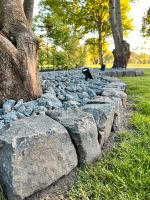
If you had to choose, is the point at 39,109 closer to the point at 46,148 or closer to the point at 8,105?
the point at 8,105

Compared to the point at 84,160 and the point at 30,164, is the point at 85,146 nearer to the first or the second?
the point at 84,160

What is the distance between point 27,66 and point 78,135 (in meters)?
1.03

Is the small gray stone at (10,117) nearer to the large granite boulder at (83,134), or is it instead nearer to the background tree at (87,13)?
the large granite boulder at (83,134)

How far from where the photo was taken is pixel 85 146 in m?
1.39

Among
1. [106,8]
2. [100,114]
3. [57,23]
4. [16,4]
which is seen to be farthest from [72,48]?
[106,8]

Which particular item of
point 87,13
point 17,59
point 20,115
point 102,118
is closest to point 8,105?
point 20,115

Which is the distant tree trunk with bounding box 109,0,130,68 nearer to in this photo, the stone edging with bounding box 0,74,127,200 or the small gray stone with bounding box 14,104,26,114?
the small gray stone with bounding box 14,104,26,114

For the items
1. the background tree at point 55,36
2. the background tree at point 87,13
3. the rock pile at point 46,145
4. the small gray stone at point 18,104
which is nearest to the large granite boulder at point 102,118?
the rock pile at point 46,145

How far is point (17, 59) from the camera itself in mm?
2105

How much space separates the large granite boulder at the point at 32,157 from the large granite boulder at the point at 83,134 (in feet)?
0.14

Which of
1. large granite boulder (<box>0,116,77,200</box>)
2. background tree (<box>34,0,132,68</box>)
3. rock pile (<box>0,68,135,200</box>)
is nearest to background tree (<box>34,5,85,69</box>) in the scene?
rock pile (<box>0,68,135,200</box>)

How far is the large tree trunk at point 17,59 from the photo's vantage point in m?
2.07

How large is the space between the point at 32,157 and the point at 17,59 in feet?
3.84

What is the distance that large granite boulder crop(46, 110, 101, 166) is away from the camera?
137 centimetres
